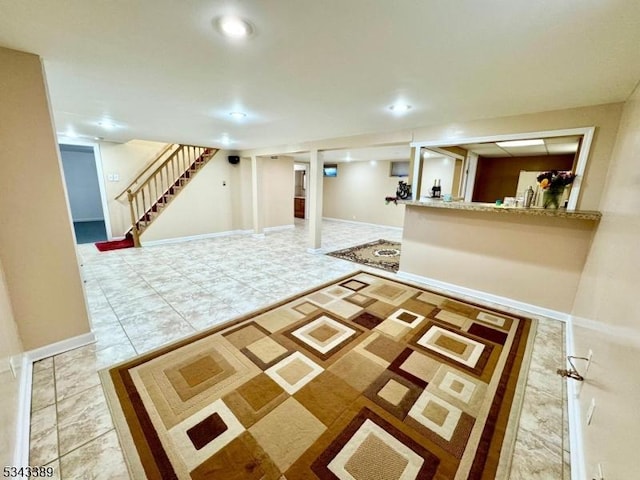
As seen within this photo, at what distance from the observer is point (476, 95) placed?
234 cm

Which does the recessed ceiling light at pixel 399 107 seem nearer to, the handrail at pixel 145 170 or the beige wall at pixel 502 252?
the beige wall at pixel 502 252

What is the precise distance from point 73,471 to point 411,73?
3.20 meters

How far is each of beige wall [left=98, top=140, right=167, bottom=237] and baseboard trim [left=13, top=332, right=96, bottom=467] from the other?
4.94 meters

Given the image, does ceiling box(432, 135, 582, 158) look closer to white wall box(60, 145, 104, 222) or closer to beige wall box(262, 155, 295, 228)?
beige wall box(262, 155, 295, 228)

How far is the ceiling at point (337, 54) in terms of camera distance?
127 centimetres

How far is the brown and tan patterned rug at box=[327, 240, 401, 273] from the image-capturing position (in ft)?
15.4

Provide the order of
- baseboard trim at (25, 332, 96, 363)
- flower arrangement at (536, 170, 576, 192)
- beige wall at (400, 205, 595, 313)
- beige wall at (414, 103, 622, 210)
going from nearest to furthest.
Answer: baseboard trim at (25, 332, 96, 363) → beige wall at (414, 103, 622, 210) → flower arrangement at (536, 170, 576, 192) → beige wall at (400, 205, 595, 313)

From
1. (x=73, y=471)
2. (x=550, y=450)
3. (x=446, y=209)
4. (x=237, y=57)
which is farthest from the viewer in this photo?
(x=446, y=209)

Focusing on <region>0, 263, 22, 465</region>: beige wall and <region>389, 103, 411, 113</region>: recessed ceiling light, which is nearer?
<region>0, 263, 22, 465</region>: beige wall

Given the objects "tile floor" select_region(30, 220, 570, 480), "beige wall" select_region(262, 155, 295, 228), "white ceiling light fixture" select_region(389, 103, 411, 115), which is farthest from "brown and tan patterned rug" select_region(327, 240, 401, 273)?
"beige wall" select_region(262, 155, 295, 228)

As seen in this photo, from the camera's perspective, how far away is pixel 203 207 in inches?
259

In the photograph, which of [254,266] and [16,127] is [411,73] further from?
[254,266]

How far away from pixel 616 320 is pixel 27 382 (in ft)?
12.3

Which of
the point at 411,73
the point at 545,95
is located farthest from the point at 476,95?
the point at 411,73
